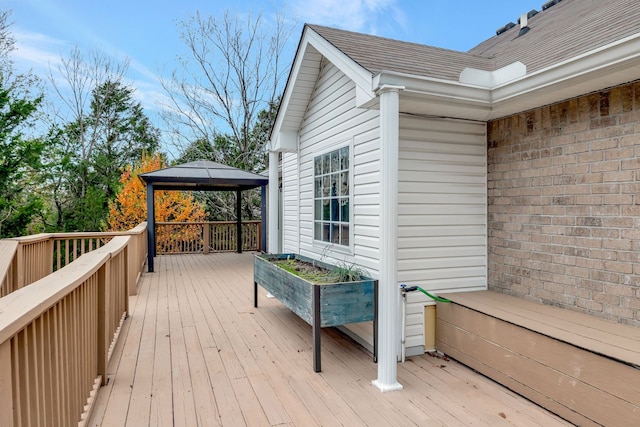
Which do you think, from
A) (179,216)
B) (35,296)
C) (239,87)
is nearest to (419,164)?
(35,296)

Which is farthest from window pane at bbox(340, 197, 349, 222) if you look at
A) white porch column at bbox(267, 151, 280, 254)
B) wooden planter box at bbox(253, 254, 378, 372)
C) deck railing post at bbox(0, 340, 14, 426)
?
deck railing post at bbox(0, 340, 14, 426)

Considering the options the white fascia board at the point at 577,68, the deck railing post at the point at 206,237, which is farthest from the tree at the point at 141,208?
the white fascia board at the point at 577,68

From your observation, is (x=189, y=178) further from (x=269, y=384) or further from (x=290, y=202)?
(x=269, y=384)

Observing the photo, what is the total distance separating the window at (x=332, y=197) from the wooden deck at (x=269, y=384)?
1.12 metres

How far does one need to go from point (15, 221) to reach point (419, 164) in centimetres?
1258

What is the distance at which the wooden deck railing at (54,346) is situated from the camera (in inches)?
49.1

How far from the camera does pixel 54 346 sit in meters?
1.78

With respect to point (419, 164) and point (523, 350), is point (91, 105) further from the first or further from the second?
point (523, 350)

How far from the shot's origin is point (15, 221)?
11695 millimetres

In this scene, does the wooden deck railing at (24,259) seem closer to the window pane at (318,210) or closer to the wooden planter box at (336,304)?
the wooden planter box at (336,304)

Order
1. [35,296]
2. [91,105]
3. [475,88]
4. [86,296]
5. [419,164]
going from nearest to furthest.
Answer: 1. [35,296]
2. [86,296]
3. [475,88]
4. [419,164]
5. [91,105]

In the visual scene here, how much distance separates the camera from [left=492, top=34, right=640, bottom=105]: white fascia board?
92.4 inches

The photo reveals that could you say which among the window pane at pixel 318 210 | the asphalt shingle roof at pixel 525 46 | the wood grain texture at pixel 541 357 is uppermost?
the asphalt shingle roof at pixel 525 46

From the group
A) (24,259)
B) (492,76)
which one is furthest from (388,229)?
(24,259)
